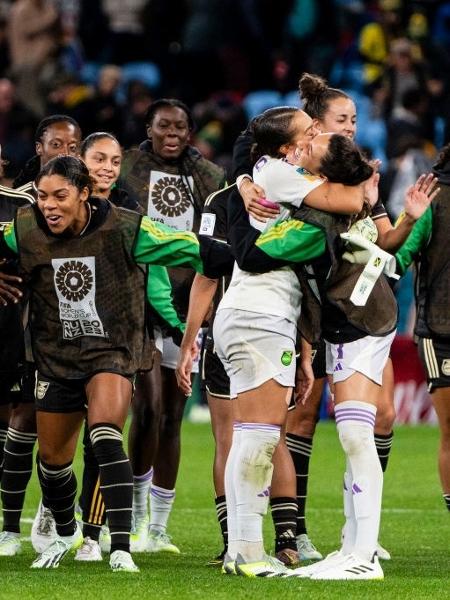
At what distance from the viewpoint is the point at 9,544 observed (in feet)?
27.5

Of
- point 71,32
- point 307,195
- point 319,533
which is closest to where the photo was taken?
point 307,195

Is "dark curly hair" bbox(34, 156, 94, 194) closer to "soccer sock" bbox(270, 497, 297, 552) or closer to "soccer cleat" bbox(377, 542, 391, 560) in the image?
"soccer sock" bbox(270, 497, 297, 552)

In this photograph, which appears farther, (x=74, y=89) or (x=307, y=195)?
(x=74, y=89)

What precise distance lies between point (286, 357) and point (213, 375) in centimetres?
112

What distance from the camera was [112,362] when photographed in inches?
292

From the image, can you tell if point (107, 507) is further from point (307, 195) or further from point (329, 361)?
point (307, 195)

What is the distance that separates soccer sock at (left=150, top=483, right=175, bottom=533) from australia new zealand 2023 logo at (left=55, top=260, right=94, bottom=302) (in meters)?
1.99

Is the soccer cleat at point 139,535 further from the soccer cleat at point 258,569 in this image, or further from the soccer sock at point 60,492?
the soccer cleat at point 258,569

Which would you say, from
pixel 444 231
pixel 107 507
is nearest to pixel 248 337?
pixel 107 507

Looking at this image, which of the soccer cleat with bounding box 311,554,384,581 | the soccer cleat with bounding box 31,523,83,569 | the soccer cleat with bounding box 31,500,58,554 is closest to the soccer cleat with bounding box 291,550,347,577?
the soccer cleat with bounding box 311,554,384,581

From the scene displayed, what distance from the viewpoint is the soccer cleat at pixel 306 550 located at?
27.0ft

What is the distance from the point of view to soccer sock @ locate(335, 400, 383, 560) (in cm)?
700

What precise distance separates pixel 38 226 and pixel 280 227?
1167 mm

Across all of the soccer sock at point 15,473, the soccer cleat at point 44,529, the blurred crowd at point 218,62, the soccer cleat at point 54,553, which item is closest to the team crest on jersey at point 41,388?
the soccer cleat at point 54,553
